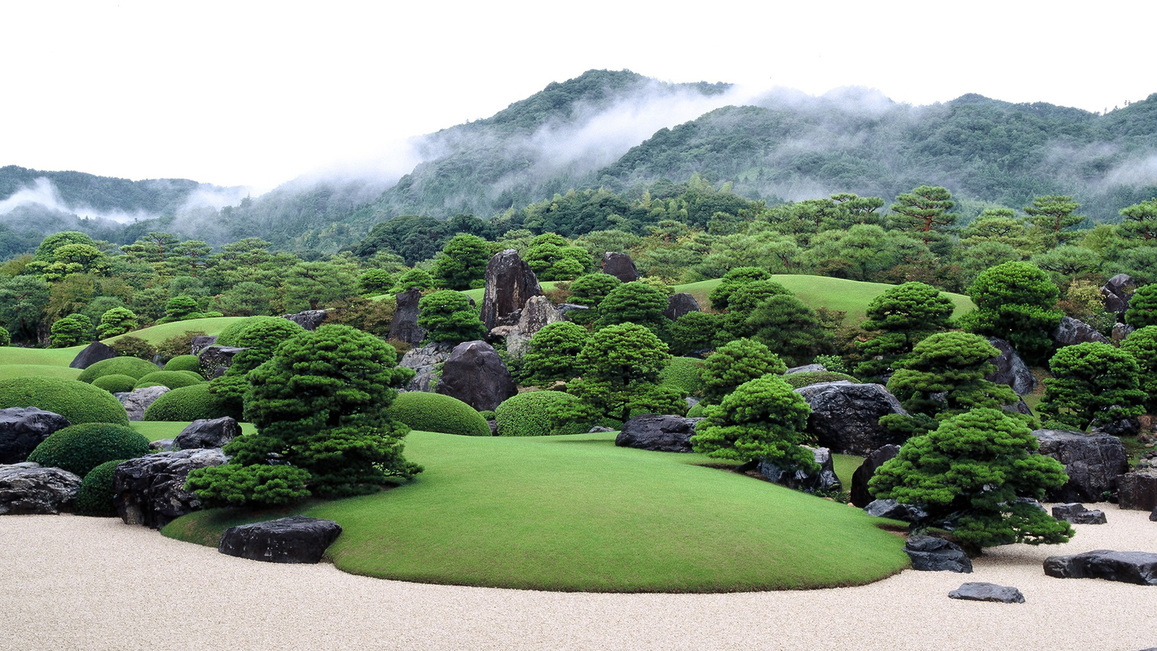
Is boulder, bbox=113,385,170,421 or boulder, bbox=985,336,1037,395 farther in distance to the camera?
boulder, bbox=985,336,1037,395

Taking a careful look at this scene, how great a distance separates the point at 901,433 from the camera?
20.2 m

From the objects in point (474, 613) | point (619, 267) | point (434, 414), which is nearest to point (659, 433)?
point (434, 414)

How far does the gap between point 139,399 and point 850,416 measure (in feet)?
73.2

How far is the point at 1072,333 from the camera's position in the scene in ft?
100

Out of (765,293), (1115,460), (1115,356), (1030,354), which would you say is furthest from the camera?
(765,293)

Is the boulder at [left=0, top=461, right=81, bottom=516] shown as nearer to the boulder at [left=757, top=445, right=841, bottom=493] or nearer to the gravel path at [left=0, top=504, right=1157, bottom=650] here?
the gravel path at [left=0, top=504, right=1157, bottom=650]

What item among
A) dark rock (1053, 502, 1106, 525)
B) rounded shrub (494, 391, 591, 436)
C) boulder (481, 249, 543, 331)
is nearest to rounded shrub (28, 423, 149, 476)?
rounded shrub (494, 391, 591, 436)

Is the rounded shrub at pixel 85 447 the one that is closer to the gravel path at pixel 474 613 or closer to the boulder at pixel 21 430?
the boulder at pixel 21 430

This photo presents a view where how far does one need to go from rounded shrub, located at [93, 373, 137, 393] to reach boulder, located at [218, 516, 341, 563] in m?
21.9

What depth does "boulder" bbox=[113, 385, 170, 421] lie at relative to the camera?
25.4m

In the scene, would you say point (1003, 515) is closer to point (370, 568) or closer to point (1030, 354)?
point (370, 568)

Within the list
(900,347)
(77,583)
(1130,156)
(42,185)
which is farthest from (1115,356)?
(42,185)

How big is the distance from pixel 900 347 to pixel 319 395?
69.3 feet

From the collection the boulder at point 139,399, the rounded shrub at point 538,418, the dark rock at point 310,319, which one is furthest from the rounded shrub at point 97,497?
the dark rock at point 310,319
